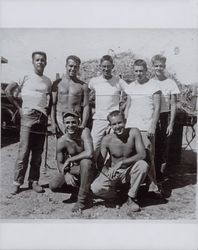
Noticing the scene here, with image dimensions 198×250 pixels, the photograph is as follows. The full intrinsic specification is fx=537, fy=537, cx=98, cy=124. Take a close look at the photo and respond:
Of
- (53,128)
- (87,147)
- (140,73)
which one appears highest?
(140,73)

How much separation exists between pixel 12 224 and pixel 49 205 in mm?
241

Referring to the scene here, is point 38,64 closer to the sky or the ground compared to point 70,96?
closer to the sky

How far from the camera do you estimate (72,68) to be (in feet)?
10.3

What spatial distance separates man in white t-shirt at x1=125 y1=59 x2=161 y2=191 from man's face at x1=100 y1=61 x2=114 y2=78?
137mm

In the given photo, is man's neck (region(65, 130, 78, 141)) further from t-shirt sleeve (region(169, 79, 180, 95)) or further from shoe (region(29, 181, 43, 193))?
t-shirt sleeve (region(169, 79, 180, 95))

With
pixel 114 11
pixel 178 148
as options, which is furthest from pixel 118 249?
pixel 114 11

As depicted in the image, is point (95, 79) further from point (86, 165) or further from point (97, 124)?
point (86, 165)

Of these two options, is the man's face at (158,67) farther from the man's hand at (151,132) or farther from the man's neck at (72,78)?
the man's neck at (72,78)

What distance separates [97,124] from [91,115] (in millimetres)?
64

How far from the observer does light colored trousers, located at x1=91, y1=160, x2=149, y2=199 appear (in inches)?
123

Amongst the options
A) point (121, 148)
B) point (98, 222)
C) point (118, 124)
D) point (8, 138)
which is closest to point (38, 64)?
point (8, 138)

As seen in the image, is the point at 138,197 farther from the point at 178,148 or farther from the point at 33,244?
the point at 33,244

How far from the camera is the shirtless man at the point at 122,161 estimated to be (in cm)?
312

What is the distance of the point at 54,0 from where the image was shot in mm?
3070
